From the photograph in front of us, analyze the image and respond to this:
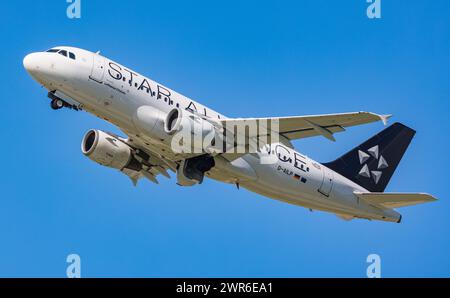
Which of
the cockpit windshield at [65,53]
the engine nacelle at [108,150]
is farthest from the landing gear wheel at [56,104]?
the engine nacelle at [108,150]

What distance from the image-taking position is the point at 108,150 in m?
43.9

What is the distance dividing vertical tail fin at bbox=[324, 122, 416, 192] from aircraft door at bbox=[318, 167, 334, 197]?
5.22ft

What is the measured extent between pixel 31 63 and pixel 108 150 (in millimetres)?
7410

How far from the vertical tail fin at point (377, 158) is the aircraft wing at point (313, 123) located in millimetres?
6977

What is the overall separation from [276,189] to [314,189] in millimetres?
2213

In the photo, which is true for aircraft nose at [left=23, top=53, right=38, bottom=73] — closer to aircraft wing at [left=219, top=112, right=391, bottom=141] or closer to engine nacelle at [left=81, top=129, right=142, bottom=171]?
engine nacelle at [left=81, top=129, right=142, bottom=171]

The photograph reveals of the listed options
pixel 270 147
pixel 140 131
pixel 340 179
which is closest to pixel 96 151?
pixel 140 131

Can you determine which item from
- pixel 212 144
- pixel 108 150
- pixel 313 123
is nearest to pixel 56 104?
pixel 108 150

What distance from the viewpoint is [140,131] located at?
1553 inches

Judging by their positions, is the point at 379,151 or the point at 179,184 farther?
the point at 379,151

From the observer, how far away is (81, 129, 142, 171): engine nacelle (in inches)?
1729

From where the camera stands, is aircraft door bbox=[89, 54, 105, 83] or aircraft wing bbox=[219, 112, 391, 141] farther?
aircraft door bbox=[89, 54, 105, 83]

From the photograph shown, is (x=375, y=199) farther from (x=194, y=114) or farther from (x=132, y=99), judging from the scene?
(x=132, y=99)

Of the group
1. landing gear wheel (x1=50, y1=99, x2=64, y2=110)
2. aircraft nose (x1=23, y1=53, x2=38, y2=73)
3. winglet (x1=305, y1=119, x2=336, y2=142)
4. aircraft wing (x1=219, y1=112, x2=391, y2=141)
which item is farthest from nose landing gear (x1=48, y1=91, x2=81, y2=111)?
winglet (x1=305, y1=119, x2=336, y2=142)
